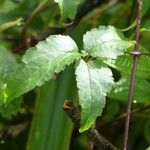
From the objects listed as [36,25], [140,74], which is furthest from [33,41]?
[140,74]

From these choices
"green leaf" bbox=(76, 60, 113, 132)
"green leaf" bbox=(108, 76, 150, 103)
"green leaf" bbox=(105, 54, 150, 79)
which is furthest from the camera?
"green leaf" bbox=(108, 76, 150, 103)

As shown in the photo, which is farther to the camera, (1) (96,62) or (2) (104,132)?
(2) (104,132)

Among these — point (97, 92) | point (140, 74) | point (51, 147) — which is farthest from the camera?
point (51, 147)

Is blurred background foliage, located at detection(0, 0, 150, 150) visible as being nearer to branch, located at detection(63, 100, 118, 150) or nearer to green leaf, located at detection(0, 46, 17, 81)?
green leaf, located at detection(0, 46, 17, 81)

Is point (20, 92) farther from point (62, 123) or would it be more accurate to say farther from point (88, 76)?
point (62, 123)

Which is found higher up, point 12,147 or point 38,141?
point 38,141

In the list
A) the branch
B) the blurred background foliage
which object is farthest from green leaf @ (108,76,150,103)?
the branch

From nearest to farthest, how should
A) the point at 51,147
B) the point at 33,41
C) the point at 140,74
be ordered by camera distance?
the point at 140,74 < the point at 51,147 < the point at 33,41

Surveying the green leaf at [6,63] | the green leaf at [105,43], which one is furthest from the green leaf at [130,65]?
the green leaf at [6,63]
